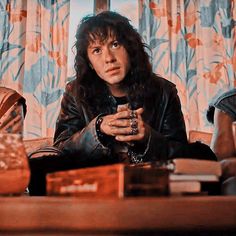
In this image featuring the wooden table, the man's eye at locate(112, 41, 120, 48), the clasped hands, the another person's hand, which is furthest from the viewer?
the man's eye at locate(112, 41, 120, 48)

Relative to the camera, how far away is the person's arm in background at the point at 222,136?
1.76 m

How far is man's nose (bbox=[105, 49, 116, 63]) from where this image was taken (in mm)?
1794

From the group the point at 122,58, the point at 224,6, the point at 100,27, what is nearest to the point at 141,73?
the point at 122,58

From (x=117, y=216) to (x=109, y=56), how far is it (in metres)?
1.29

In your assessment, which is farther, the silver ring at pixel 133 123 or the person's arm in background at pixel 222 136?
the person's arm in background at pixel 222 136

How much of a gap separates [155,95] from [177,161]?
1.06 metres

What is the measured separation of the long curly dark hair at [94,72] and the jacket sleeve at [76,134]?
0.05m

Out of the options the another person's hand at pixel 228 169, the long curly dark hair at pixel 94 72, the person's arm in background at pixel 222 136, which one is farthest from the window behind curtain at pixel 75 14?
the another person's hand at pixel 228 169

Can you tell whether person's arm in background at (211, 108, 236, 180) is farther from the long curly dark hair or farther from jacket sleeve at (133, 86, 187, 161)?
the long curly dark hair

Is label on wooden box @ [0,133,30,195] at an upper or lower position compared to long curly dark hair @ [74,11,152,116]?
lower

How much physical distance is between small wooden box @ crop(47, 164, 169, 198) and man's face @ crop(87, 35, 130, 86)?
1.09 m

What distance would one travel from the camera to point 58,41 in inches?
108

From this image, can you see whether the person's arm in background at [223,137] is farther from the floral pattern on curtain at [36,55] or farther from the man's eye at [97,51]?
the floral pattern on curtain at [36,55]

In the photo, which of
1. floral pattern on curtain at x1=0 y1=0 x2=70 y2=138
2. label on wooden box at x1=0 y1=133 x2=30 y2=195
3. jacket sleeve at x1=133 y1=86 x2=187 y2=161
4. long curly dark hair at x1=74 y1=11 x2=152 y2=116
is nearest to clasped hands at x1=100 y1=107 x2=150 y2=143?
jacket sleeve at x1=133 y1=86 x2=187 y2=161
